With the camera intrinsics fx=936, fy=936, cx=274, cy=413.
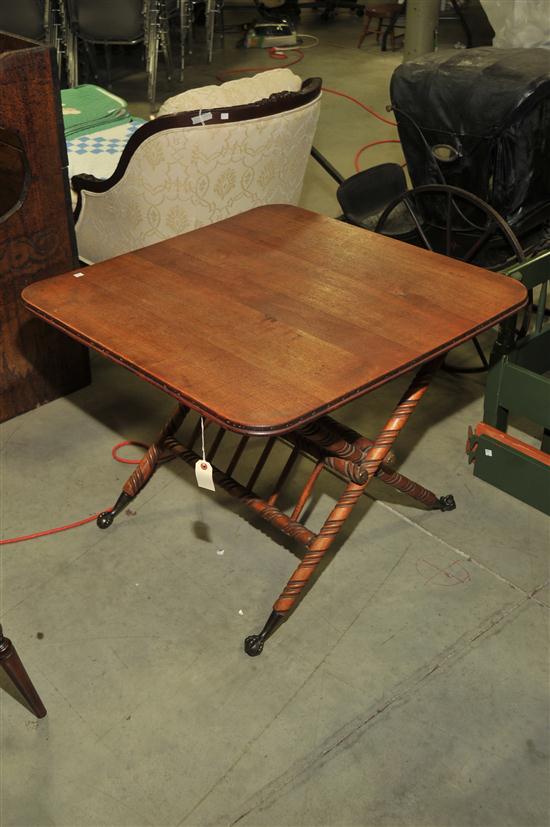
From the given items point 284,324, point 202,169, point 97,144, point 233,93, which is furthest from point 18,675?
point 97,144

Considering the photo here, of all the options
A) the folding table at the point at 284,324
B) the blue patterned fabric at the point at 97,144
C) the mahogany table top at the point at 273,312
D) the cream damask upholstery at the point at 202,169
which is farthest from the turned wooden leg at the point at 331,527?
the blue patterned fabric at the point at 97,144

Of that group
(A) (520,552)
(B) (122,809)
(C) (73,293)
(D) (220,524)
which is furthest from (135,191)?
(B) (122,809)

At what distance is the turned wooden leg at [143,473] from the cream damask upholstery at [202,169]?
0.69 meters

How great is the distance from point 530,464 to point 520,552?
0.77 feet

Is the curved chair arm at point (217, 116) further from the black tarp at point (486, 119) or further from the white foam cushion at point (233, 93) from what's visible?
the black tarp at point (486, 119)

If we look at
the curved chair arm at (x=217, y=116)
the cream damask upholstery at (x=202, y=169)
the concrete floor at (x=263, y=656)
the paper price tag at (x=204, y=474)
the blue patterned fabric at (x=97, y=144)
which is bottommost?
A: the concrete floor at (x=263, y=656)

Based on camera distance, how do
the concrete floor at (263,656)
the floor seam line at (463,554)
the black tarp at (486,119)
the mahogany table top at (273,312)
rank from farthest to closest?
the black tarp at (486,119) < the floor seam line at (463,554) < the concrete floor at (263,656) < the mahogany table top at (273,312)

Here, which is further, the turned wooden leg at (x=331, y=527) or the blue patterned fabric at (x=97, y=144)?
the blue patterned fabric at (x=97, y=144)

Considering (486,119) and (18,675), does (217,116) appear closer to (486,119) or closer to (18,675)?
(486,119)

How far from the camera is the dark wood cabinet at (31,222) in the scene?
2463 mm

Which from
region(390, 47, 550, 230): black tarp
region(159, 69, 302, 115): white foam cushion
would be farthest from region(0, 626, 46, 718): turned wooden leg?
region(390, 47, 550, 230): black tarp

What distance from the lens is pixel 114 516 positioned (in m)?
2.43

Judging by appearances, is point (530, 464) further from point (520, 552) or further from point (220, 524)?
point (220, 524)

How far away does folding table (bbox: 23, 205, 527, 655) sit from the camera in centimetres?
167
